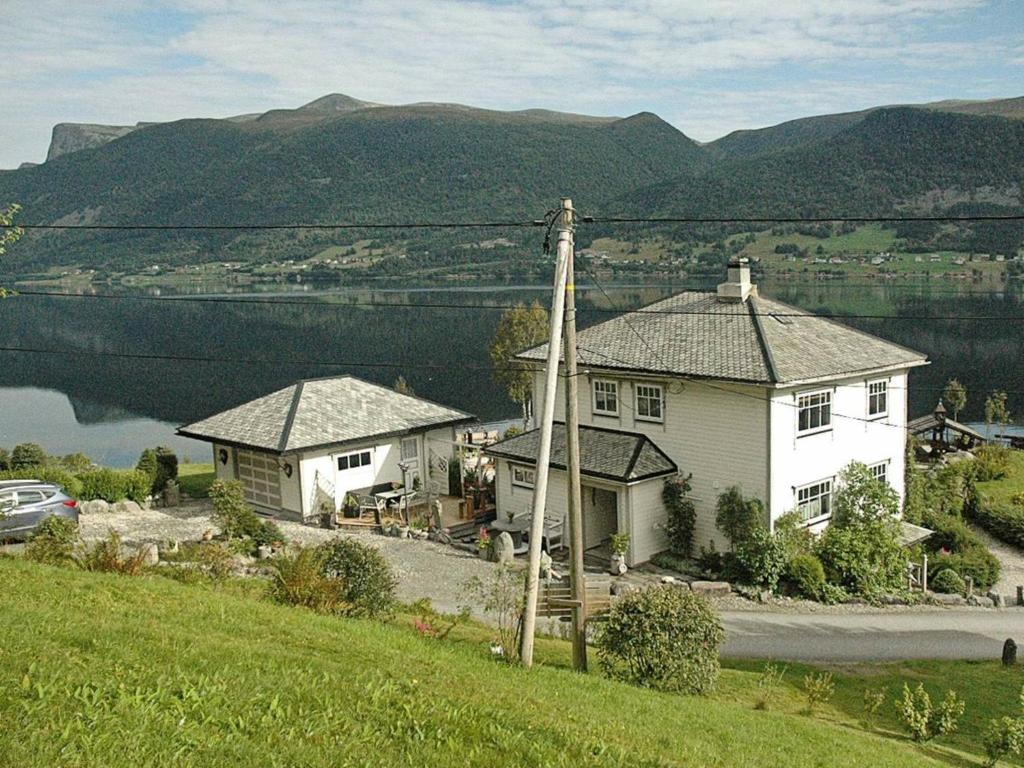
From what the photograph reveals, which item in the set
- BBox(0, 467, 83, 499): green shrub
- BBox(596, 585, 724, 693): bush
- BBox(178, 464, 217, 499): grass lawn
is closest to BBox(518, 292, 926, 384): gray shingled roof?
BBox(596, 585, 724, 693): bush

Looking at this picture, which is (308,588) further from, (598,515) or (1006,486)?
(1006,486)

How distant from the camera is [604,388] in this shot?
26828mm

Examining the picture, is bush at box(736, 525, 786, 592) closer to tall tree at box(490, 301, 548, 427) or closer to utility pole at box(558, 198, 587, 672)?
utility pole at box(558, 198, 587, 672)

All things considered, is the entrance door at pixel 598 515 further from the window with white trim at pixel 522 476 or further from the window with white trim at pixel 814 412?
the window with white trim at pixel 814 412

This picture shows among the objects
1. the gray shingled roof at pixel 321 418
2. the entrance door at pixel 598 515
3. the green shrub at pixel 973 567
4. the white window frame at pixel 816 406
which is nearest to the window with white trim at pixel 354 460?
the gray shingled roof at pixel 321 418

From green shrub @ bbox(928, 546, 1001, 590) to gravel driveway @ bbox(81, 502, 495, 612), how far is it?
11.7m

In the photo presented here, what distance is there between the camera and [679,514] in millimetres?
24359

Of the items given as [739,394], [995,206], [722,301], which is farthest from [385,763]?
[995,206]

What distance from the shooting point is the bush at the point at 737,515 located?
22.9m

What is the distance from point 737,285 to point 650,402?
4769mm

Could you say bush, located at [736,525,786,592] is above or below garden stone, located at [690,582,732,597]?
above

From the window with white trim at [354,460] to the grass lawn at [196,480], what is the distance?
4877 mm

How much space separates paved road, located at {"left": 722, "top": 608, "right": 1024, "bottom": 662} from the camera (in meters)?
18.2

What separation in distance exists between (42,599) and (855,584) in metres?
18.3
